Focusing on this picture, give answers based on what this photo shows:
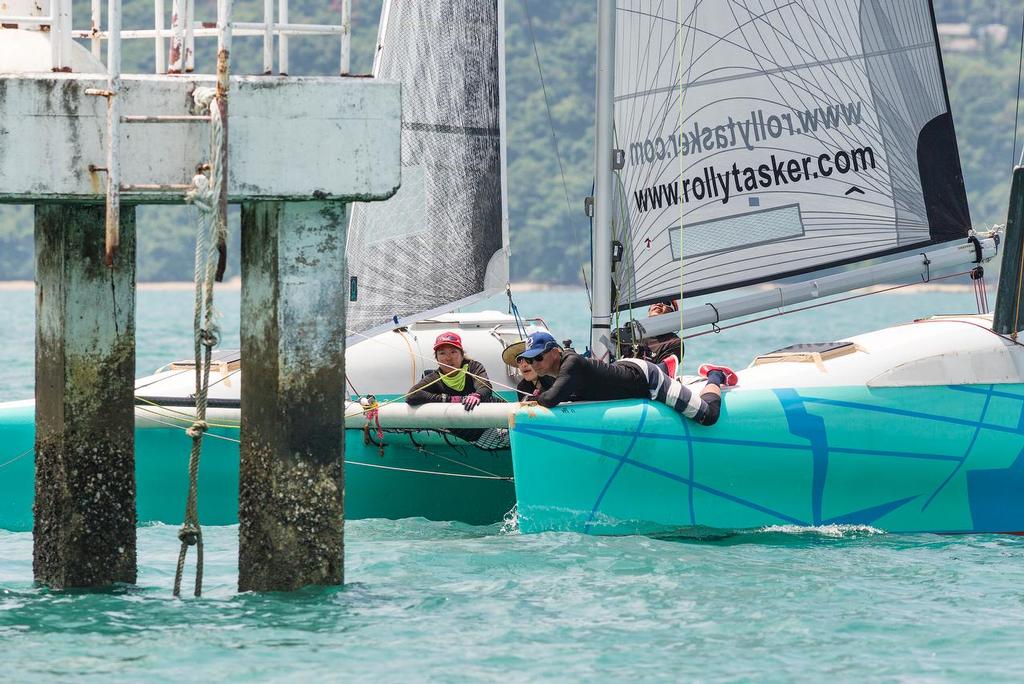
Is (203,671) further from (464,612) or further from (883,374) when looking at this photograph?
(883,374)

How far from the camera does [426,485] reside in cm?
1167

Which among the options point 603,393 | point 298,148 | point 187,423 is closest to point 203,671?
point 298,148

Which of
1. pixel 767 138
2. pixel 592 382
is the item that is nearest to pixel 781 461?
pixel 592 382

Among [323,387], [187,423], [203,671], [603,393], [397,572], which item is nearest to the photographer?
[203,671]

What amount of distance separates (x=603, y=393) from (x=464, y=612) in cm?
231

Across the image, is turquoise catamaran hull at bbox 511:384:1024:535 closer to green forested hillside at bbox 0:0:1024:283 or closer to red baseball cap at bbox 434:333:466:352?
red baseball cap at bbox 434:333:466:352

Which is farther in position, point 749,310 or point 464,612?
point 749,310

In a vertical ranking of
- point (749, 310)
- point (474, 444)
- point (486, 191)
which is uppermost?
point (486, 191)

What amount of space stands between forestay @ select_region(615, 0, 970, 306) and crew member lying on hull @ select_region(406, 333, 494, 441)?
46.9 inches

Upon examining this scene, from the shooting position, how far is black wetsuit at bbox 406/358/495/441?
1128 centimetres

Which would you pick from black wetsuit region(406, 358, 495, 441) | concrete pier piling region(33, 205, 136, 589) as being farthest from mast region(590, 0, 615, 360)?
concrete pier piling region(33, 205, 136, 589)

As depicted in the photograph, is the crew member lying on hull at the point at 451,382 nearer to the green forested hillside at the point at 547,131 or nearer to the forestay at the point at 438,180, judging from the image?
the forestay at the point at 438,180

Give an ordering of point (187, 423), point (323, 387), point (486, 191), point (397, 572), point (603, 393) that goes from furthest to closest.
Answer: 1. point (486, 191)
2. point (187, 423)
3. point (603, 393)
4. point (397, 572)
5. point (323, 387)

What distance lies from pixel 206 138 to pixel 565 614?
2883mm
